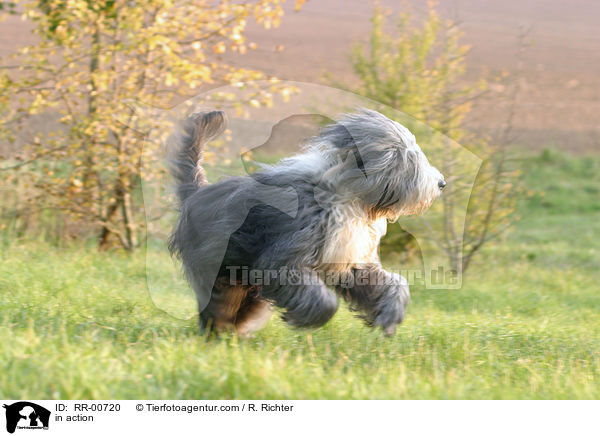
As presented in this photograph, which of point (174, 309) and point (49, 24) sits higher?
point (49, 24)

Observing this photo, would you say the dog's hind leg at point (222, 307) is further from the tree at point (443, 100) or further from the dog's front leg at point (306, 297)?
the tree at point (443, 100)

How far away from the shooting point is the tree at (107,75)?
7.48m

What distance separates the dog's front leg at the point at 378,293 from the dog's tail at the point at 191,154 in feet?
3.80

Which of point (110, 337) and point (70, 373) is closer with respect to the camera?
point (70, 373)

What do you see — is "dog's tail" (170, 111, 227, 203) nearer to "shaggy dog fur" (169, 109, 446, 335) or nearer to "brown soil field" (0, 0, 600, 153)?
"shaggy dog fur" (169, 109, 446, 335)

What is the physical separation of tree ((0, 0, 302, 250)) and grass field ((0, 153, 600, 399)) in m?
0.88

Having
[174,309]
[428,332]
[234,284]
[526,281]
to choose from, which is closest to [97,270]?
[174,309]

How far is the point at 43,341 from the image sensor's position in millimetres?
4191

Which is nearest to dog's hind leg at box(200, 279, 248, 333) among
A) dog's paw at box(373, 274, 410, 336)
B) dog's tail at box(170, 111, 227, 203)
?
dog's tail at box(170, 111, 227, 203)

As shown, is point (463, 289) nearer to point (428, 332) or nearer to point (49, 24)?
point (428, 332)

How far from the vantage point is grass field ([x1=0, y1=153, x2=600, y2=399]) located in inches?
139

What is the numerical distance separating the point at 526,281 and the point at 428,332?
3.44m

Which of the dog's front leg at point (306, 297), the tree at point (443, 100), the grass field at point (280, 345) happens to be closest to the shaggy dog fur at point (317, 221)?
the dog's front leg at point (306, 297)
